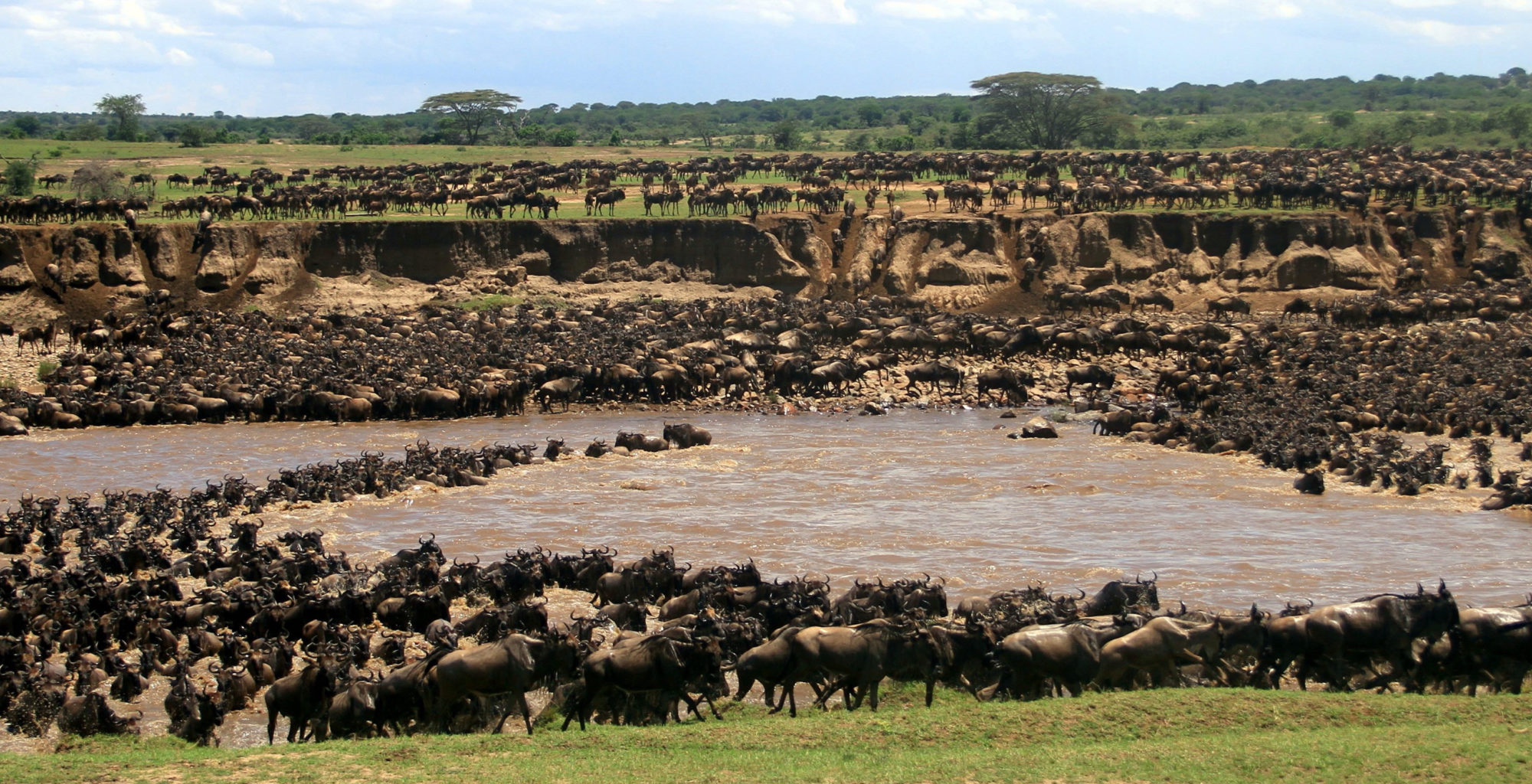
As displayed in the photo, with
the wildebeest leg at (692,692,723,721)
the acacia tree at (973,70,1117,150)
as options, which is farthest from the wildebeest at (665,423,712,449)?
the acacia tree at (973,70,1117,150)

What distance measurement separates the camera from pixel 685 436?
23969 mm

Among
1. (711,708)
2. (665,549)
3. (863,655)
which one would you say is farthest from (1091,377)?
(711,708)

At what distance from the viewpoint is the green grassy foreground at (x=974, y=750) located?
359 inches

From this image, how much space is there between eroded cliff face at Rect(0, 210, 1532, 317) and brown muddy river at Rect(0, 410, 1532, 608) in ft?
42.6

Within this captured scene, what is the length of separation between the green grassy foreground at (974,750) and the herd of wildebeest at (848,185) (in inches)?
1271

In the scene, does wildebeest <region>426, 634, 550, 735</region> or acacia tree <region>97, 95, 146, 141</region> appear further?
acacia tree <region>97, 95, 146, 141</region>

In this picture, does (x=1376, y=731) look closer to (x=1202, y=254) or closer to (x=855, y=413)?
(x=855, y=413)

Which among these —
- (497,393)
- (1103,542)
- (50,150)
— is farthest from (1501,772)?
(50,150)

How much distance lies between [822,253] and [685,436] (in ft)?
57.5

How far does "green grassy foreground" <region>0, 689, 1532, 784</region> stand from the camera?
912cm

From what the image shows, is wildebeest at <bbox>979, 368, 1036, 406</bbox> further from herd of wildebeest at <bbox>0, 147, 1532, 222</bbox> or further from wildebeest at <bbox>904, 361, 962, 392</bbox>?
herd of wildebeest at <bbox>0, 147, 1532, 222</bbox>

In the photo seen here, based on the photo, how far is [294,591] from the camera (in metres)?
14.0

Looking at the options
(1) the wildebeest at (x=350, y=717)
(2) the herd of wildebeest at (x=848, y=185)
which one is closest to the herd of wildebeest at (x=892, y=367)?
(2) the herd of wildebeest at (x=848, y=185)

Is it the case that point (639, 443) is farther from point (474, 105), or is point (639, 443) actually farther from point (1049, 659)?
point (474, 105)
